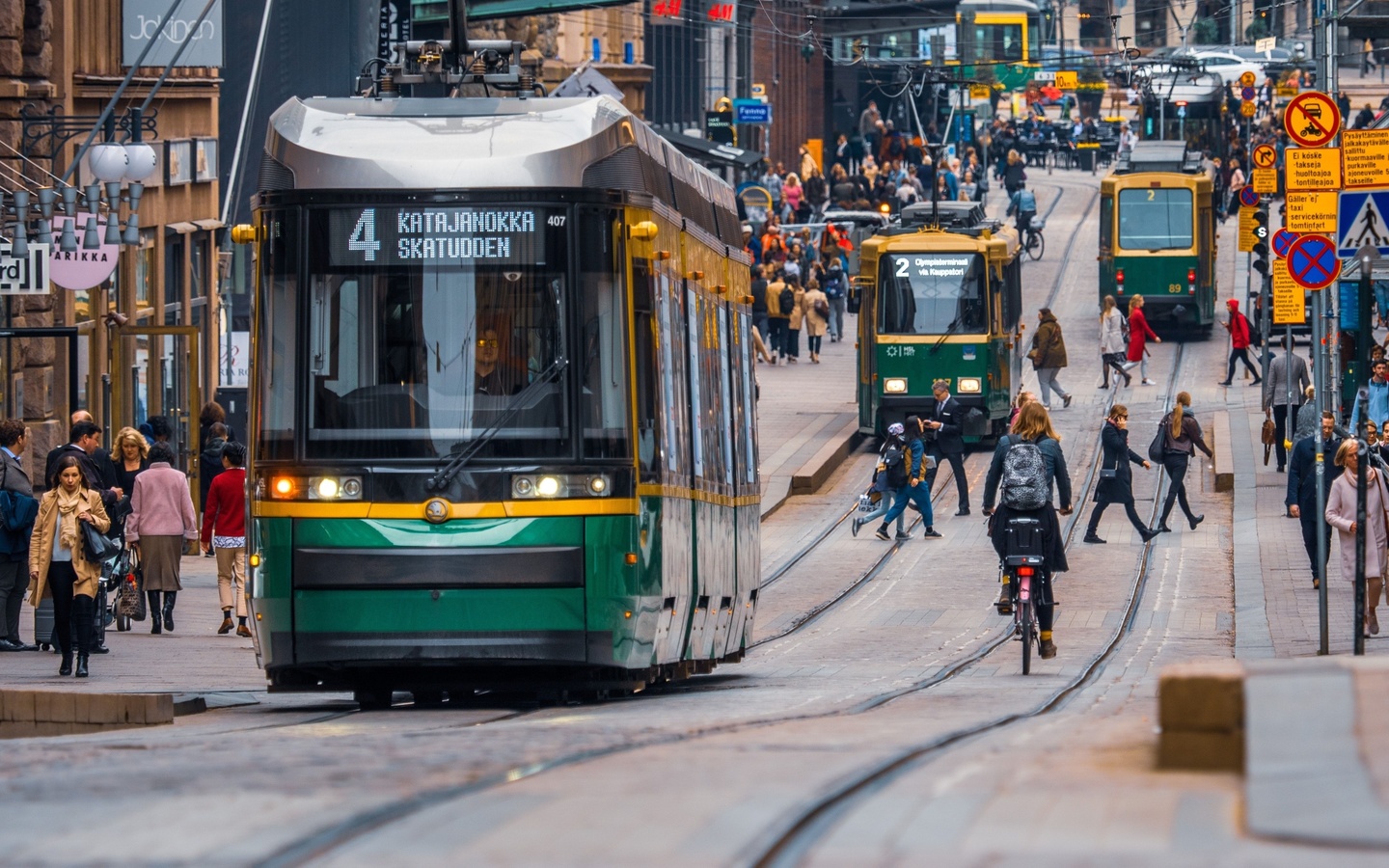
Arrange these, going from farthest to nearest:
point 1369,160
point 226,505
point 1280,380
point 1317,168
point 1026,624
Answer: point 1280,380, point 1317,168, point 226,505, point 1369,160, point 1026,624

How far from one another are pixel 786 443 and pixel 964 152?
39.5m

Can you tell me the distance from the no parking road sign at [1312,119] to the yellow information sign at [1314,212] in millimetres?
489

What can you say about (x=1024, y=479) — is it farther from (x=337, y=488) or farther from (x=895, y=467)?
(x=895, y=467)

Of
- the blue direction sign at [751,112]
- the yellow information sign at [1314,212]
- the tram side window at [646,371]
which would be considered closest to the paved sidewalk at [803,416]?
the yellow information sign at [1314,212]

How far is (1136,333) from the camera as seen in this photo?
42.1 meters

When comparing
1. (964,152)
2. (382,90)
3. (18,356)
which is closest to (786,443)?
(18,356)

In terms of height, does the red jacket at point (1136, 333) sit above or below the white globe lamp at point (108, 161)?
below

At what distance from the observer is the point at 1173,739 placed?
8.12 m

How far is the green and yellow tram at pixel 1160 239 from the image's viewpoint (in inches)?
1836

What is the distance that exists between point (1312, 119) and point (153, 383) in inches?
548

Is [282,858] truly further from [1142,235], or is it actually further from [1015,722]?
[1142,235]

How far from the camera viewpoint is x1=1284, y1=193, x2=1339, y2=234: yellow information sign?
1983 centimetres

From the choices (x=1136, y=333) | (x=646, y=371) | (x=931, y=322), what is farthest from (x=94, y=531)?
(x=1136, y=333)

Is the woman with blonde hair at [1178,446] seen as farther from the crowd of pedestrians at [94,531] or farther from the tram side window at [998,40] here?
the tram side window at [998,40]
